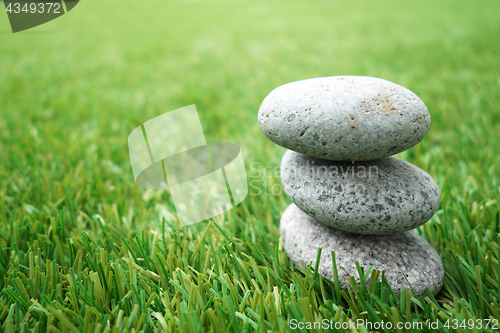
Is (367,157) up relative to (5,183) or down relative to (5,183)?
up

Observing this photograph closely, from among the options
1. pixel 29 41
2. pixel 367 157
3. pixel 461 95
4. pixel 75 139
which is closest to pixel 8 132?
pixel 75 139

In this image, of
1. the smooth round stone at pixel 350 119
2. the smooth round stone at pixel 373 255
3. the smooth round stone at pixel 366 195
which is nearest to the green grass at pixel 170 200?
the smooth round stone at pixel 373 255

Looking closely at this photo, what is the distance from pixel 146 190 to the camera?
2.44 metres

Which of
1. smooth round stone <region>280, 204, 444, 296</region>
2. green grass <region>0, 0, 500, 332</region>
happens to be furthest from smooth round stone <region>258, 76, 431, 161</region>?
green grass <region>0, 0, 500, 332</region>

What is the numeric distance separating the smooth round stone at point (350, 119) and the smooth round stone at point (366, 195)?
4.9 inches

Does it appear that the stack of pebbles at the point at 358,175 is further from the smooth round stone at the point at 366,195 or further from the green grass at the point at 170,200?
the green grass at the point at 170,200

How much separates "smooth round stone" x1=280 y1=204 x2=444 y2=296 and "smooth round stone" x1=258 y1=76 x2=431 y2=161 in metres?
0.41

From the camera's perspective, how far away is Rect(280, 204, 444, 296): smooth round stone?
1345 millimetres

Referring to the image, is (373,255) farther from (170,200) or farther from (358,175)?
(170,200)

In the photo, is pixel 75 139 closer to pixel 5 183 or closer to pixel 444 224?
pixel 5 183

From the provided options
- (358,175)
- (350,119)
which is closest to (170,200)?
(358,175)

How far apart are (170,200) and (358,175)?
4.72 ft

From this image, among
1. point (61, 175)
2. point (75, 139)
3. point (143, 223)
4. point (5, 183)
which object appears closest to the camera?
point (143, 223)

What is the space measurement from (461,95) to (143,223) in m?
3.73
